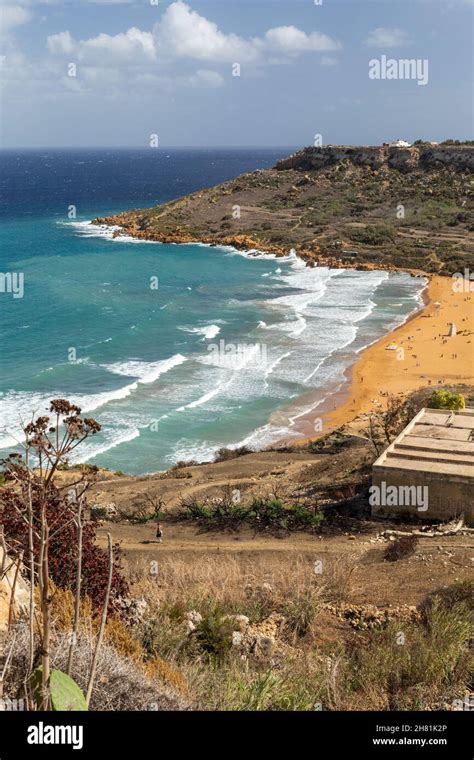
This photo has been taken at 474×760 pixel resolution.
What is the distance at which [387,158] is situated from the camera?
10306 centimetres

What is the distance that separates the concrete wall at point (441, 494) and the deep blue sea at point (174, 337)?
28.3 ft

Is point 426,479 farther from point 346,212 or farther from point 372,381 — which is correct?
point 346,212

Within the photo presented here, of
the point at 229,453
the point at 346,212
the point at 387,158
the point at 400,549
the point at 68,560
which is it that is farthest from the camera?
the point at 387,158

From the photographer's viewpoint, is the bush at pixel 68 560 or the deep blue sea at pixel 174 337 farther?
the deep blue sea at pixel 174 337

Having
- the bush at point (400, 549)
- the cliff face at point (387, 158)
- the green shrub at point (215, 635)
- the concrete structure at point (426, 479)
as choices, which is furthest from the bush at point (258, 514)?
the cliff face at point (387, 158)

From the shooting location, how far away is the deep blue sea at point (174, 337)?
30.5 m

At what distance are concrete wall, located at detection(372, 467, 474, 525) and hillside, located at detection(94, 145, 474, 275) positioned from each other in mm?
49603

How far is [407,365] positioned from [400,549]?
2432 centimetres

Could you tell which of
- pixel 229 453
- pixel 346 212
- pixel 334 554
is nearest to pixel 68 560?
pixel 334 554

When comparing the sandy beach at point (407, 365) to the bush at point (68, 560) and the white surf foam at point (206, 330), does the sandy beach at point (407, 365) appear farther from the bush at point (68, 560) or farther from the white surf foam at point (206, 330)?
the bush at point (68, 560)

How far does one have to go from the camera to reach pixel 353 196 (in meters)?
93.3

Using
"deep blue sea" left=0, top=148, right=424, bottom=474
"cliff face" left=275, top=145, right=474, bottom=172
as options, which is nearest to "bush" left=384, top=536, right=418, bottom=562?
"deep blue sea" left=0, top=148, right=424, bottom=474

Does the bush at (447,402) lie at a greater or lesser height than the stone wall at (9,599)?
lesser

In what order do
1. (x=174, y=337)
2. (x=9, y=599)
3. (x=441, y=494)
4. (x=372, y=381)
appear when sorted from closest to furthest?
1. (x=9, y=599)
2. (x=441, y=494)
3. (x=372, y=381)
4. (x=174, y=337)
